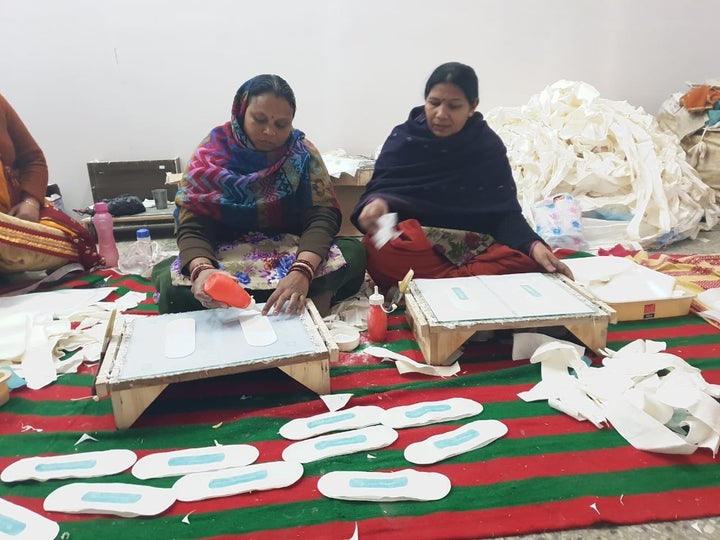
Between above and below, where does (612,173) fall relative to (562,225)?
above

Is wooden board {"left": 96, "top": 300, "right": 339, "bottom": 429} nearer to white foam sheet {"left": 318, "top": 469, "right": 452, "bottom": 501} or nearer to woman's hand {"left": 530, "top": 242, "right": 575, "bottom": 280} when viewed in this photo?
white foam sheet {"left": 318, "top": 469, "right": 452, "bottom": 501}

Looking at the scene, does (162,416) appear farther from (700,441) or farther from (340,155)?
(340,155)

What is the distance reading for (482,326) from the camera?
1647mm

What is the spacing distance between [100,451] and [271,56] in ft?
11.1

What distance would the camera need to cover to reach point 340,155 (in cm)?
389

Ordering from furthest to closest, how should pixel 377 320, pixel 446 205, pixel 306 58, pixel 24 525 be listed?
pixel 306 58
pixel 446 205
pixel 377 320
pixel 24 525

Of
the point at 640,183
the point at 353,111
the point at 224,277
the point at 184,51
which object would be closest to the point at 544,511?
the point at 224,277

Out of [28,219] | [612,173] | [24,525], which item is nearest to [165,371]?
[24,525]

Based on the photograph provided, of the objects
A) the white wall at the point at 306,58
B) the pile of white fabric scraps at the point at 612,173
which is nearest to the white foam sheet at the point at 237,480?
the pile of white fabric scraps at the point at 612,173

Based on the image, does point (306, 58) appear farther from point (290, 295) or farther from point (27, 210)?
point (290, 295)

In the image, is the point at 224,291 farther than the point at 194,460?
Yes

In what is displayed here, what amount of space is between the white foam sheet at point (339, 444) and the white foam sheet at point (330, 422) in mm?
20

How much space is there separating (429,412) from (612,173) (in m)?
2.54

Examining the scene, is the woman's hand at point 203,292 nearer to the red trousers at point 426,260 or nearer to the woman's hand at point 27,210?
the red trousers at point 426,260
